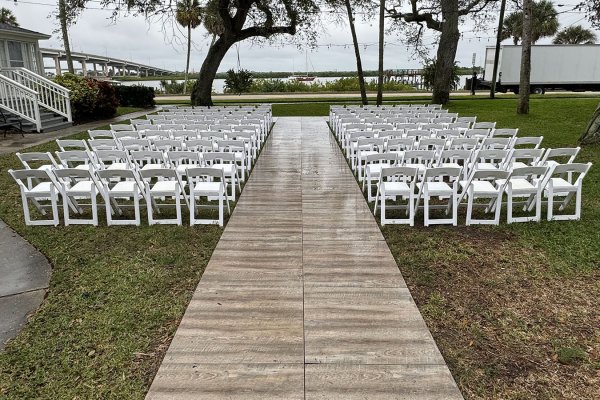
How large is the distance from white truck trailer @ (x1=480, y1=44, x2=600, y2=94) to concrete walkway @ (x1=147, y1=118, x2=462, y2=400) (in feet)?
106

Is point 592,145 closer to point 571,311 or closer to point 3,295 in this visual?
point 571,311

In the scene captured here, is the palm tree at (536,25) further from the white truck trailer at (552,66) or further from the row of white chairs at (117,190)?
the row of white chairs at (117,190)

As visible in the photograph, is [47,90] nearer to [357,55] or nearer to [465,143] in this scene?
[357,55]

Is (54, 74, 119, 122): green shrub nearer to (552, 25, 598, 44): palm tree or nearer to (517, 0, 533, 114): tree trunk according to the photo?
(517, 0, 533, 114): tree trunk

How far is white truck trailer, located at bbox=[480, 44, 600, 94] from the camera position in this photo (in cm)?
3434

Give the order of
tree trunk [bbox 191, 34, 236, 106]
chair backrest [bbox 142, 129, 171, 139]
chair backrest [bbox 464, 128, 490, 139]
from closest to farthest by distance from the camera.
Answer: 1. chair backrest [bbox 464, 128, 490, 139]
2. chair backrest [bbox 142, 129, 171, 139]
3. tree trunk [bbox 191, 34, 236, 106]

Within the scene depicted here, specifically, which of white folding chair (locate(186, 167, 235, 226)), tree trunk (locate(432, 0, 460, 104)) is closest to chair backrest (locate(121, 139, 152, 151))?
white folding chair (locate(186, 167, 235, 226))

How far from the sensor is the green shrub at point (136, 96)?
A: 2742cm

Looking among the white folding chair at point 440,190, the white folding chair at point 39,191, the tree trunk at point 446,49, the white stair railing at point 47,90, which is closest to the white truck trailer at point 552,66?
the tree trunk at point 446,49

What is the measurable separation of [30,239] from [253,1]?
734 inches

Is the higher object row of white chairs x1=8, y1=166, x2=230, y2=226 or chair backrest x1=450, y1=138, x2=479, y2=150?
chair backrest x1=450, y1=138, x2=479, y2=150

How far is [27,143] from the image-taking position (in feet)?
46.1

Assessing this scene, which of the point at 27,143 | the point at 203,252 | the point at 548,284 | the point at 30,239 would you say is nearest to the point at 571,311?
the point at 548,284

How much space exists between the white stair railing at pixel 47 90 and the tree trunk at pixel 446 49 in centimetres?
1724
